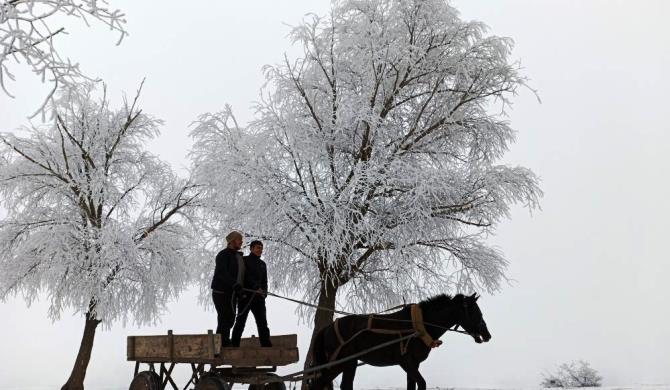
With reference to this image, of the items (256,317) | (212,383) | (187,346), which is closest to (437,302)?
(256,317)

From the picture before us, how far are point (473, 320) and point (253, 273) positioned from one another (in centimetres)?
309

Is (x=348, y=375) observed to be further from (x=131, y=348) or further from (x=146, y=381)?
(x=131, y=348)

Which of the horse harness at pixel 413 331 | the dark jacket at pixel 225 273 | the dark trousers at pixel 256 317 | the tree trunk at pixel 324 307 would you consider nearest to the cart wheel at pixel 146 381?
the dark trousers at pixel 256 317

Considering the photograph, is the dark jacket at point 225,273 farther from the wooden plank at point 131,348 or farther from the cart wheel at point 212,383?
the wooden plank at point 131,348

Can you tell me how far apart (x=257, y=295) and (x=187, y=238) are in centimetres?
1114

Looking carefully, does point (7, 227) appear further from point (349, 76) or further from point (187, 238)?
point (349, 76)

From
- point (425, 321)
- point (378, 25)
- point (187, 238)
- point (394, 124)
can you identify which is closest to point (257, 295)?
point (425, 321)

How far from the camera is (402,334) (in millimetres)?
8727

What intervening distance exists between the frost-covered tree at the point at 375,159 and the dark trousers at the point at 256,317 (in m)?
3.19

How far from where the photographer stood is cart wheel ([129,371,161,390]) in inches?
386

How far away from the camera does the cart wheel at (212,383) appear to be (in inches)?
336

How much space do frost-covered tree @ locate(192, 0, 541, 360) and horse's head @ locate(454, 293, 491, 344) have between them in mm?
4361

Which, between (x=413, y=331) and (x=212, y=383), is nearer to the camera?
(x=413, y=331)

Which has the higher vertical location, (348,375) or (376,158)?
(376,158)
